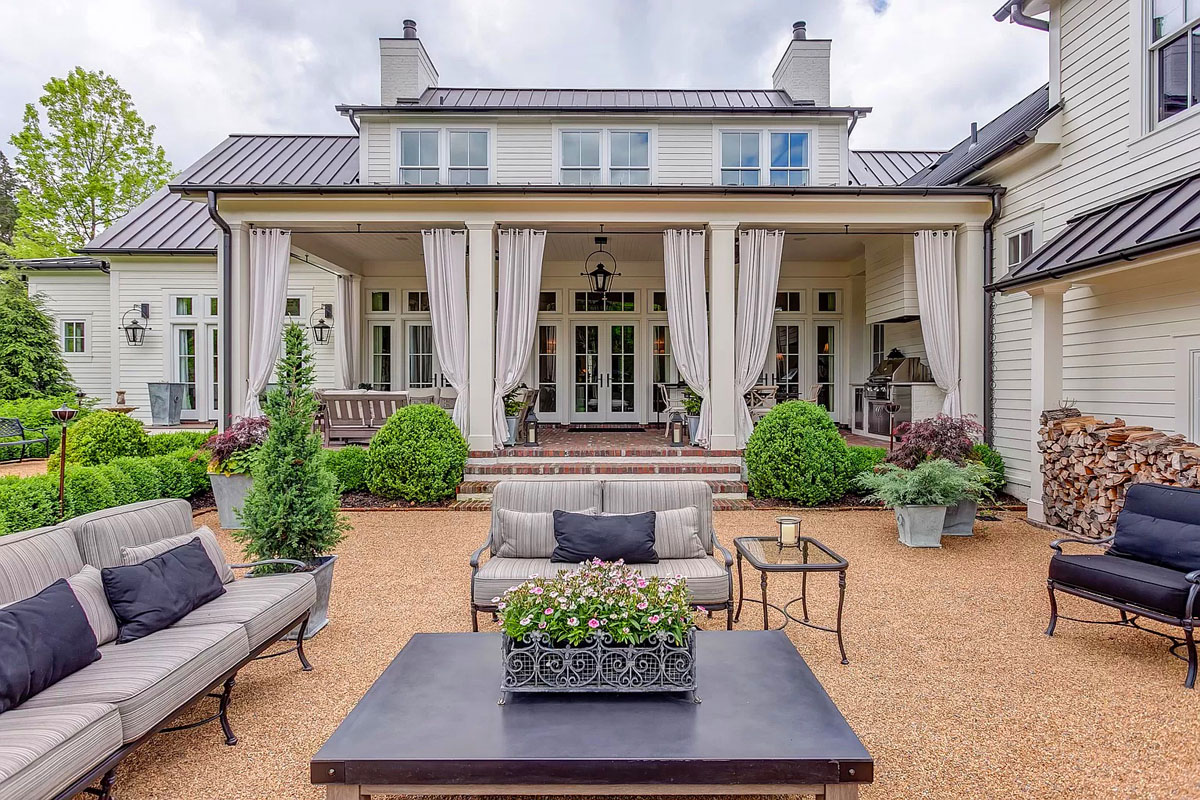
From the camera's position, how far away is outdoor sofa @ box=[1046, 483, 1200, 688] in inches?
128

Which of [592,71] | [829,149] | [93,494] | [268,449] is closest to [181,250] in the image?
[93,494]

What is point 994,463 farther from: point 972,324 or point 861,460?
point 972,324

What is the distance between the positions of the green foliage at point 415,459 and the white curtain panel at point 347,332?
4.42m

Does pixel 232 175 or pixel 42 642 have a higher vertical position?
pixel 232 175

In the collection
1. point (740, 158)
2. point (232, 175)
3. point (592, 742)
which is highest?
point (232, 175)

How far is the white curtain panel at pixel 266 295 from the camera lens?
27.6 ft

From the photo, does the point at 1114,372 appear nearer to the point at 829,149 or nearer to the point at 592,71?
the point at 829,149

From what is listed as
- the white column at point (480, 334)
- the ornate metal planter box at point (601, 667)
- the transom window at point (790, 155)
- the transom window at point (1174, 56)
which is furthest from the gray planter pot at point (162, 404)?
the transom window at point (1174, 56)

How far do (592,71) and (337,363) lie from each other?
2109 centimetres

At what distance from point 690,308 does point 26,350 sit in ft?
41.8

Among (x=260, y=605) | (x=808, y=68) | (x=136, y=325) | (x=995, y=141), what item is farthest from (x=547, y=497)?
(x=136, y=325)

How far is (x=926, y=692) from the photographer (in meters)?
3.11

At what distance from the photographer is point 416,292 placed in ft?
40.0

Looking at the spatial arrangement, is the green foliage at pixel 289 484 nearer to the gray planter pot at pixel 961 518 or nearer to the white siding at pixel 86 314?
the gray planter pot at pixel 961 518
